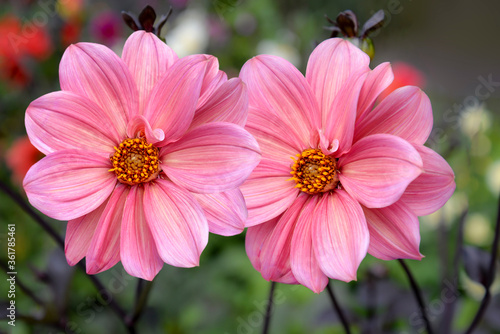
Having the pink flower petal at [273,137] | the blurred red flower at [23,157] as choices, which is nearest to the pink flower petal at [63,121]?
the pink flower petal at [273,137]

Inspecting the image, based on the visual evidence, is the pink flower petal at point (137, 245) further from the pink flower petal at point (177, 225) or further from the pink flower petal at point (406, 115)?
the pink flower petal at point (406, 115)

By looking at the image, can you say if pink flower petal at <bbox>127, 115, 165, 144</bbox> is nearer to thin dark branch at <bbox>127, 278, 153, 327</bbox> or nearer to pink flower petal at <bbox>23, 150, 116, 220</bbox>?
pink flower petal at <bbox>23, 150, 116, 220</bbox>

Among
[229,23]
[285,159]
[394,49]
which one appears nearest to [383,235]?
[285,159]

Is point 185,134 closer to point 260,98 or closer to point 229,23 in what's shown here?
point 260,98

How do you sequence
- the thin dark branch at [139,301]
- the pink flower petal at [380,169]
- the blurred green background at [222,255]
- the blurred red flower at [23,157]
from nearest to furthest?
the pink flower petal at [380,169] < the thin dark branch at [139,301] < the blurred green background at [222,255] < the blurred red flower at [23,157]

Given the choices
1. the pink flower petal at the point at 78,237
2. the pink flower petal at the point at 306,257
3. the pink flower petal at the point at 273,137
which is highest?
the pink flower petal at the point at 273,137

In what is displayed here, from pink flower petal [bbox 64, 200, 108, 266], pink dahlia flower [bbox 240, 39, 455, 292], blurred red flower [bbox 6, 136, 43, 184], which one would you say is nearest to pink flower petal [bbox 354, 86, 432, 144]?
pink dahlia flower [bbox 240, 39, 455, 292]
